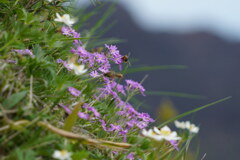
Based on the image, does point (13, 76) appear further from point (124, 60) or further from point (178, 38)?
point (178, 38)

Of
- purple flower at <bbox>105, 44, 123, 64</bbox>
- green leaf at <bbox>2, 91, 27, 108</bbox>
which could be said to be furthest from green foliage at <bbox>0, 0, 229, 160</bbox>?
purple flower at <bbox>105, 44, 123, 64</bbox>

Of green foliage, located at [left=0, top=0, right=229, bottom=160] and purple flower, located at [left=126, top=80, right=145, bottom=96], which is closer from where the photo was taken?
green foliage, located at [left=0, top=0, right=229, bottom=160]

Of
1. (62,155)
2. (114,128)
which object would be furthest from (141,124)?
(62,155)

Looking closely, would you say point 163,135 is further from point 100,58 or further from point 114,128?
point 100,58

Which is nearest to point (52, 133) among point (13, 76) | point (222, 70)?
point (13, 76)

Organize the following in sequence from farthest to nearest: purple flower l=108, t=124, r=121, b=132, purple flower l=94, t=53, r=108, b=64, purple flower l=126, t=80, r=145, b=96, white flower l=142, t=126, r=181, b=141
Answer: purple flower l=126, t=80, r=145, b=96, purple flower l=94, t=53, r=108, b=64, purple flower l=108, t=124, r=121, b=132, white flower l=142, t=126, r=181, b=141

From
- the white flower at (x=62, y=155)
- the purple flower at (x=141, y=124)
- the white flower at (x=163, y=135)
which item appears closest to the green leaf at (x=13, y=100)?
the white flower at (x=62, y=155)

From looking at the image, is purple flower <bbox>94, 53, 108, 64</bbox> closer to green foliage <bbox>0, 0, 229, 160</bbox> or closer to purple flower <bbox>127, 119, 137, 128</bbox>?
green foliage <bbox>0, 0, 229, 160</bbox>

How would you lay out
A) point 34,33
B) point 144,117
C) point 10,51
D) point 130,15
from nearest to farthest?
point 34,33 → point 10,51 → point 144,117 → point 130,15

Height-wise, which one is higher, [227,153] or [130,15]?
[130,15]

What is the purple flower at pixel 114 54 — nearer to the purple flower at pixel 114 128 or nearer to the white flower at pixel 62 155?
the purple flower at pixel 114 128

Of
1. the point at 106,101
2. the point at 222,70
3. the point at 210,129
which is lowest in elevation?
the point at 210,129
